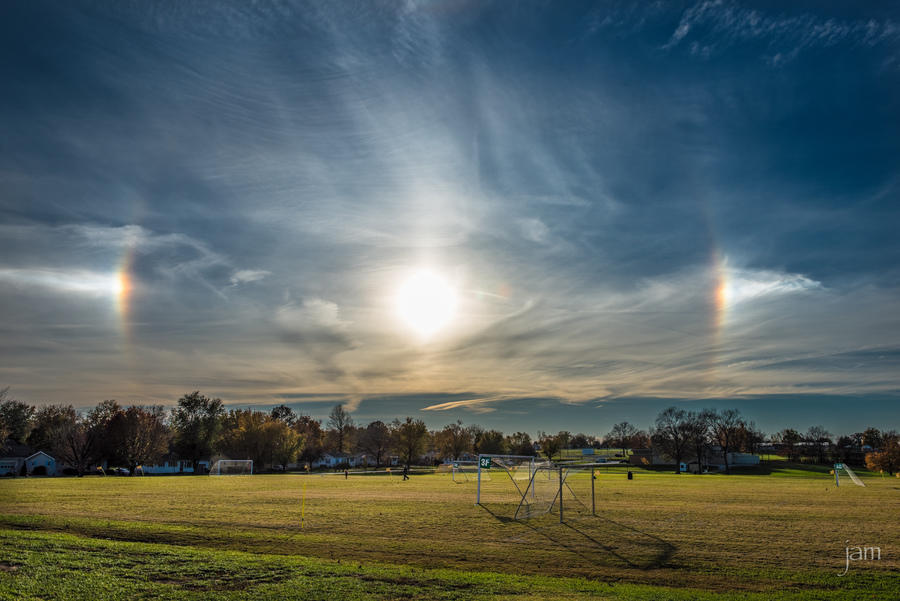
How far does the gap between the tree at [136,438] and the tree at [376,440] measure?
6220 centimetres

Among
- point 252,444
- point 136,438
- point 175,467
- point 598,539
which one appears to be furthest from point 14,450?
point 598,539

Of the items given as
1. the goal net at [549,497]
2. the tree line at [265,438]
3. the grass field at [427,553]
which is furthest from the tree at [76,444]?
the goal net at [549,497]

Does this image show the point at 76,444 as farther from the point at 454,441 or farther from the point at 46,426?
the point at 454,441

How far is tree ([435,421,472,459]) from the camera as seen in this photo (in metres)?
168

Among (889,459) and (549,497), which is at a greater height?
(549,497)

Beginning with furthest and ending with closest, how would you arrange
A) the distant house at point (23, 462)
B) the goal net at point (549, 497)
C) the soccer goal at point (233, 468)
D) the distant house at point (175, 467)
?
the distant house at point (175, 467)
the soccer goal at point (233, 468)
the distant house at point (23, 462)
the goal net at point (549, 497)

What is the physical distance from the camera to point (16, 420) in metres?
111

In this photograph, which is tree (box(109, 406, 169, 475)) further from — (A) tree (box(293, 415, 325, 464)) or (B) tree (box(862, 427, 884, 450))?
(B) tree (box(862, 427, 884, 450))

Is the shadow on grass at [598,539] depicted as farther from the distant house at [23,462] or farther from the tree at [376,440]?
the tree at [376,440]

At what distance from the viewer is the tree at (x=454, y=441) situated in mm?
167500

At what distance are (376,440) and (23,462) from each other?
84787mm

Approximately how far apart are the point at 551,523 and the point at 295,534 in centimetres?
1188

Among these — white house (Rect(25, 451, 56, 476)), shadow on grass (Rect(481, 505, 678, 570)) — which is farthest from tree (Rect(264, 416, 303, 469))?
shadow on grass (Rect(481, 505, 678, 570))

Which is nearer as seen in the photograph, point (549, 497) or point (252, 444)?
point (549, 497)
